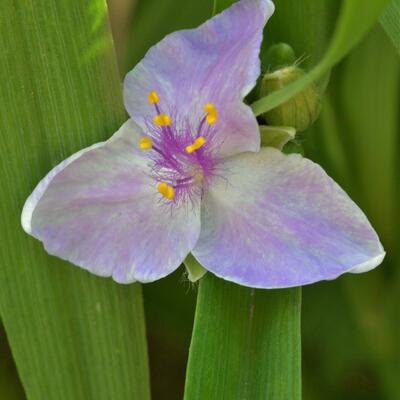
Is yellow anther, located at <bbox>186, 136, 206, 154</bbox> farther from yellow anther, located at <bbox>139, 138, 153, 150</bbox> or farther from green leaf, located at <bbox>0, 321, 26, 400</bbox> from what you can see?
green leaf, located at <bbox>0, 321, 26, 400</bbox>

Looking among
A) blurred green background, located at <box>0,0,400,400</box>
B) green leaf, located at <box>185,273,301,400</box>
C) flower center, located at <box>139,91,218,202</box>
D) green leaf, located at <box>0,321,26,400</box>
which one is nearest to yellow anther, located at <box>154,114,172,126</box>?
flower center, located at <box>139,91,218,202</box>

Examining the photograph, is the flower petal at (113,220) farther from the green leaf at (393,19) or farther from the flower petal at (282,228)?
the green leaf at (393,19)

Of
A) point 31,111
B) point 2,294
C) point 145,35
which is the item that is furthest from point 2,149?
point 145,35

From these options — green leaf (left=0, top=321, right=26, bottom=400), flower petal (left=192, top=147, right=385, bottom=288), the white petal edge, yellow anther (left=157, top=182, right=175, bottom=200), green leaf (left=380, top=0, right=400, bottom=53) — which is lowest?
green leaf (left=0, top=321, right=26, bottom=400)

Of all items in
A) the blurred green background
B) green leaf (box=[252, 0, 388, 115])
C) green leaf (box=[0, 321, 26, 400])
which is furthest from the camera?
green leaf (box=[0, 321, 26, 400])

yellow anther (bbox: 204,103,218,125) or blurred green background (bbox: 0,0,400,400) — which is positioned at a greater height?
yellow anther (bbox: 204,103,218,125)

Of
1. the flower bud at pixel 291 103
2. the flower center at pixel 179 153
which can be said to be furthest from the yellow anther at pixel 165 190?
the flower bud at pixel 291 103

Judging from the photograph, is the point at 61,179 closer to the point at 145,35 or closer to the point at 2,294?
the point at 2,294
